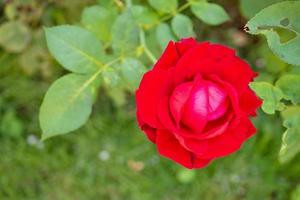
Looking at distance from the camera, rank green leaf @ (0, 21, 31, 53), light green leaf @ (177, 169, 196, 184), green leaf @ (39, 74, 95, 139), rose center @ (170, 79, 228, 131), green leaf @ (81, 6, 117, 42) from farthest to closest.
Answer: light green leaf @ (177, 169, 196, 184)
green leaf @ (0, 21, 31, 53)
green leaf @ (81, 6, 117, 42)
green leaf @ (39, 74, 95, 139)
rose center @ (170, 79, 228, 131)

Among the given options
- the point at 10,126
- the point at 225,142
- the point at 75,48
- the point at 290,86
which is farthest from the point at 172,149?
the point at 10,126

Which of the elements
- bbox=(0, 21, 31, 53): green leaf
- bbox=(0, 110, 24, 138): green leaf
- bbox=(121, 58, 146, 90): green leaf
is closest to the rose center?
bbox=(121, 58, 146, 90): green leaf

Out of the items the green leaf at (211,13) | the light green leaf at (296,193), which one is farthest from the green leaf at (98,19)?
the light green leaf at (296,193)

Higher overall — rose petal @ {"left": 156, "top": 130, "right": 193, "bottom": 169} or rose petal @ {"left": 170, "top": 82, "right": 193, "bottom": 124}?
rose petal @ {"left": 170, "top": 82, "right": 193, "bottom": 124}

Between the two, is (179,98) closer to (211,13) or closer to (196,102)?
(196,102)

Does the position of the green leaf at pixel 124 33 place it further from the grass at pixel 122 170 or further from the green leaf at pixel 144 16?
the grass at pixel 122 170

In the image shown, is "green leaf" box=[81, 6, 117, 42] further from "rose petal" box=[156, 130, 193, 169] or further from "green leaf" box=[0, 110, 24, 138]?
"green leaf" box=[0, 110, 24, 138]
